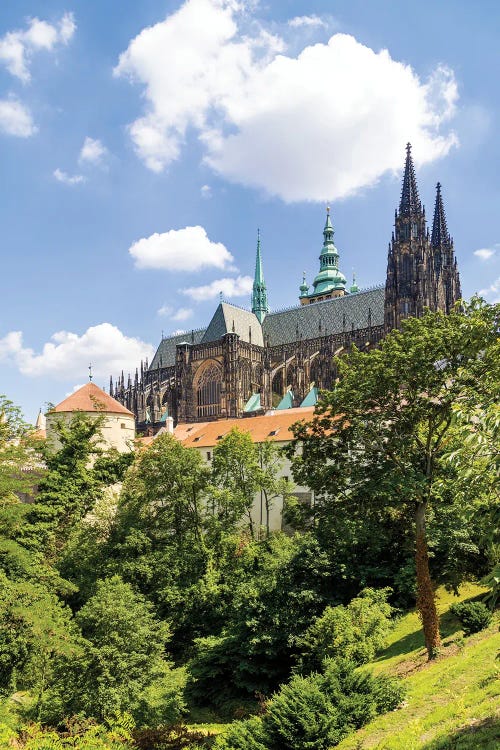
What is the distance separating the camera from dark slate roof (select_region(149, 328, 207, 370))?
117 m

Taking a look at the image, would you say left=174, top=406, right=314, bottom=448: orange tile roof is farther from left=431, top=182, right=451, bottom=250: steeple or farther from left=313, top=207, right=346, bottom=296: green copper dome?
left=313, top=207, right=346, bottom=296: green copper dome

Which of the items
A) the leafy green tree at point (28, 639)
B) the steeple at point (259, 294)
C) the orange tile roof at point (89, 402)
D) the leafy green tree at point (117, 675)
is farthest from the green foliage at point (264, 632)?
the steeple at point (259, 294)

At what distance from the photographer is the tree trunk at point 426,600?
19125 mm

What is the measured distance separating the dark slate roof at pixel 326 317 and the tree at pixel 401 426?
74.2 meters

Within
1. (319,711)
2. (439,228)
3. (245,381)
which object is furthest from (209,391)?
(319,711)

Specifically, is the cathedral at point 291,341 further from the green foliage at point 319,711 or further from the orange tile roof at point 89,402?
the green foliage at point 319,711

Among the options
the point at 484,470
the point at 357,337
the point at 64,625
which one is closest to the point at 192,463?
the point at 64,625

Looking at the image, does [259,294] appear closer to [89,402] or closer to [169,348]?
[169,348]

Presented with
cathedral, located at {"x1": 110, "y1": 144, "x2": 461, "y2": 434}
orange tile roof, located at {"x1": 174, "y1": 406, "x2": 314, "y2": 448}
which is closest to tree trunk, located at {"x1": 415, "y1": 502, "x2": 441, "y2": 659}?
orange tile roof, located at {"x1": 174, "y1": 406, "x2": 314, "y2": 448}

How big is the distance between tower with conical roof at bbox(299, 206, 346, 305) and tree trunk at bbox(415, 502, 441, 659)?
121058 millimetres

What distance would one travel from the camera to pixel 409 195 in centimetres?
8644

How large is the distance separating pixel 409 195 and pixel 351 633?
244 ft

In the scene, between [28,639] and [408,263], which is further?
[408,263]

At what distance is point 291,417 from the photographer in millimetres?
48188
